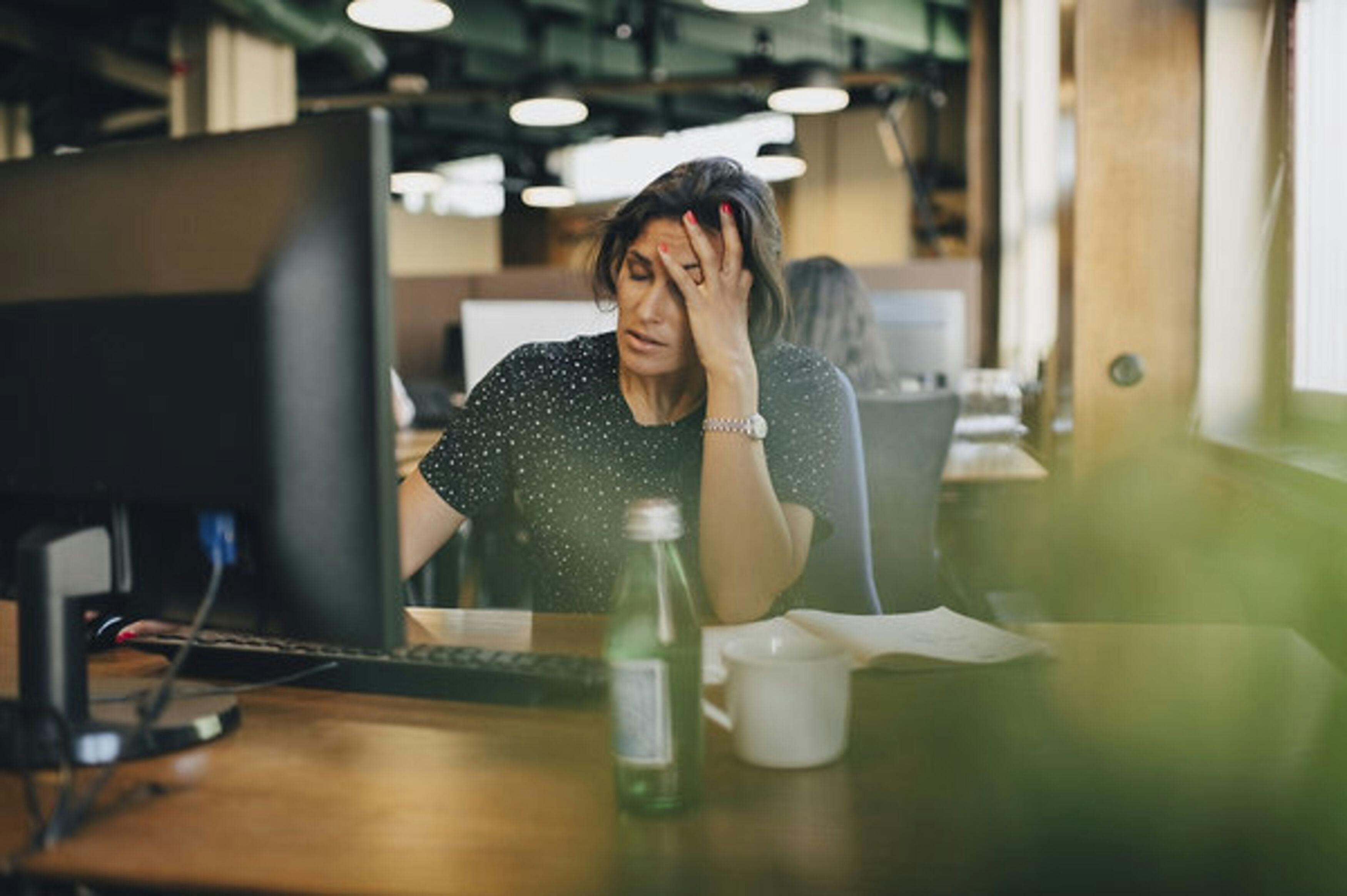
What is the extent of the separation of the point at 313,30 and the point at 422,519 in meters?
5.31

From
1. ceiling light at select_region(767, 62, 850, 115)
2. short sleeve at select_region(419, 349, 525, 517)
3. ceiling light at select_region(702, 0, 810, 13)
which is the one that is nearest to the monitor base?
short sleeve at select_region(419, 349, 525, 517)

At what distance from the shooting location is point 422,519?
1.56 m

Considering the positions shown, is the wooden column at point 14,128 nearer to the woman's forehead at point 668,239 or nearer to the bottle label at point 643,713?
the woman's forehead at point 668,239

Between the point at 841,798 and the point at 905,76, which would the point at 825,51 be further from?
the point at 841,798

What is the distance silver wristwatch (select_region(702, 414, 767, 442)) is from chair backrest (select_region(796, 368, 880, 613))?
1.31ft

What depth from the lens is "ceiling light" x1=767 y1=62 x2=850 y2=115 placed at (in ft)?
17.9

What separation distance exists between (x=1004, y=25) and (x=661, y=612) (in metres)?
6.56

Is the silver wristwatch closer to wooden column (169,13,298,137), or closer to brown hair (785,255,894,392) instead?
brown hair (785,255,894,392)

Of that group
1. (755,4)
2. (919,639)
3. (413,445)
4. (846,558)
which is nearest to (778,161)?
(755,4)

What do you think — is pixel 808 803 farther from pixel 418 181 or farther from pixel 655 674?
pixel 418 181

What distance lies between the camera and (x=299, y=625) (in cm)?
87

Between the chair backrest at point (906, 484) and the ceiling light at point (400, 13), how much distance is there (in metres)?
2.49

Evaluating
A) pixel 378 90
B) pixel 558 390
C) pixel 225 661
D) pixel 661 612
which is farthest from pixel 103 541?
pixel 378 90

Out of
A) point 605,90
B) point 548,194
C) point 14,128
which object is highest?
point 14,128
